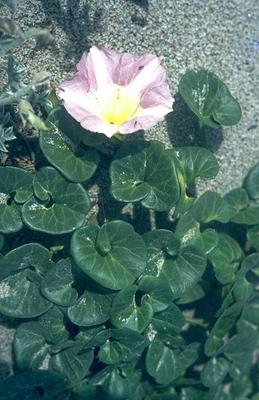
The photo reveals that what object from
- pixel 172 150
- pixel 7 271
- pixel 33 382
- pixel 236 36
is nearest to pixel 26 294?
pixel 7 271

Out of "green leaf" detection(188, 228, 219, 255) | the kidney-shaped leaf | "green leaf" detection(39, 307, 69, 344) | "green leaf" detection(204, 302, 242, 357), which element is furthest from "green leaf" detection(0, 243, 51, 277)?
"green leaf" detection(204, 302, 242, 357)

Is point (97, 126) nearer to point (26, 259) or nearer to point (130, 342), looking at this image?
point (26, 259)

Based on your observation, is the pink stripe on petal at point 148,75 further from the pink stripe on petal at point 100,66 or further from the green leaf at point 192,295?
the green leaf at point 192,295

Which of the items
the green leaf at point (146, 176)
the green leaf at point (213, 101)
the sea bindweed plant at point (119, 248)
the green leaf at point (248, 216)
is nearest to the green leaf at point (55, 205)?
the sea bindweed plant at point (119, 248)

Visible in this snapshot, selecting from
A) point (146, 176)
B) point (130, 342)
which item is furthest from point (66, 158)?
point (130, 342)

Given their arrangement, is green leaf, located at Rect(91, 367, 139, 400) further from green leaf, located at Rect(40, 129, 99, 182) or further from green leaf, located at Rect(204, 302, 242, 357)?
green leaf, located at Rect(40, 129, 99, 182)

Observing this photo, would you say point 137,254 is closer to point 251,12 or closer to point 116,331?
point 116,331
